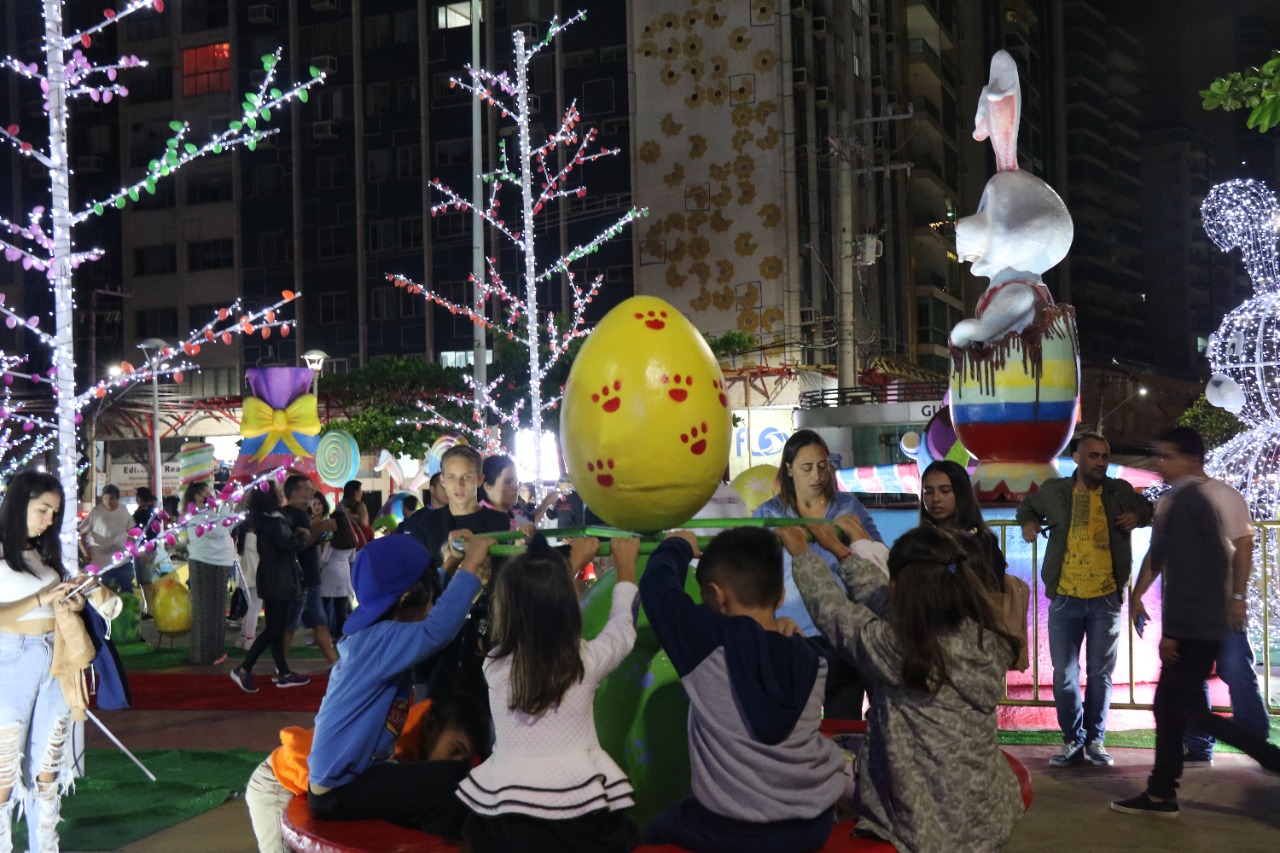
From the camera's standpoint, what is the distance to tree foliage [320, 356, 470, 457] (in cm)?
3431

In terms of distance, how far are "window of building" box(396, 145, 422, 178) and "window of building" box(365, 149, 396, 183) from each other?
276 millimetres

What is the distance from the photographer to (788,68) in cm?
3625

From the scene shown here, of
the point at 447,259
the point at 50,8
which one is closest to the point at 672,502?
the point at 50,8

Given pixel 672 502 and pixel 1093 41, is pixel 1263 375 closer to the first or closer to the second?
pixel 672 502

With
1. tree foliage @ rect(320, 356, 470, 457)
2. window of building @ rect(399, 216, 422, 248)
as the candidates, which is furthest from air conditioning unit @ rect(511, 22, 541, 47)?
tree foliage @ rect(320, 356, 470, 457)

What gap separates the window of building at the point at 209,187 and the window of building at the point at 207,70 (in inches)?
119

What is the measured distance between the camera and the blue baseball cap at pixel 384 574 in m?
4.28

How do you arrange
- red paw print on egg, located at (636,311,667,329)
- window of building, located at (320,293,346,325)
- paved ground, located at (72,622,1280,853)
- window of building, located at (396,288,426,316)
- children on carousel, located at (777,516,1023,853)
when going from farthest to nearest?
window of building, located at (320,293,346,325) < window of building, located at (396,288,426,316) < paved ground, located at (72,622,1280,853) < red paw print on egg, located at (636,311,667,329) < children on carousel, located at (777,516,1023,853)

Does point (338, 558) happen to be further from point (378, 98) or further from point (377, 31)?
point (377, 31)

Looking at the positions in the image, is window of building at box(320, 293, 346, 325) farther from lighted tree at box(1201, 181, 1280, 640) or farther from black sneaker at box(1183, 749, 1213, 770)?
black sneaker at box(1183, 749, 1213, 770)

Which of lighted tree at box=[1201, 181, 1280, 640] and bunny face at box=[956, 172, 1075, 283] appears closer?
bunny face at box=[956, 172, 1075, 283]

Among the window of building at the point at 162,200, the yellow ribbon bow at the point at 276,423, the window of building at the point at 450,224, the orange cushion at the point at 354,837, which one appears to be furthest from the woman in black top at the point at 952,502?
the window of building at the point at 162,200

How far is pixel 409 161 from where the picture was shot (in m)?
43.2

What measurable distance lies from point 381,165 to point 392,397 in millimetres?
11582
